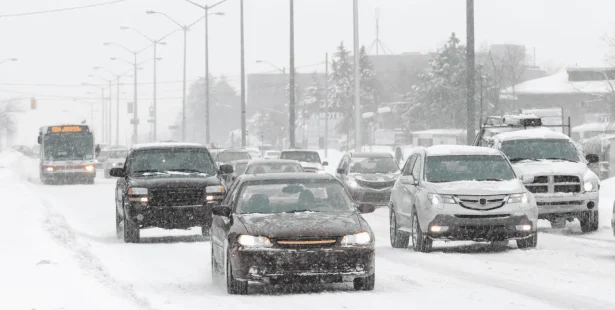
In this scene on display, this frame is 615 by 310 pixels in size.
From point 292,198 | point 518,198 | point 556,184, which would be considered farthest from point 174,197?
point 292,198

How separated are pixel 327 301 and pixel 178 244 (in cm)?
968

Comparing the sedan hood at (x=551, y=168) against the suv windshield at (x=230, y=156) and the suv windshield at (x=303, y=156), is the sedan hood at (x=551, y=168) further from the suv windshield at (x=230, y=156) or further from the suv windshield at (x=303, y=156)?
the suv windshield at (x=230, y=156)

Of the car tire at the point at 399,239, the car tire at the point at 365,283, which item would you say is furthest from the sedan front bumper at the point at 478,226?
the car tire at the point at 365,283

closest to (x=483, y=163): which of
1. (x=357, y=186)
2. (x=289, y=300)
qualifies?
(x=289, y=300)

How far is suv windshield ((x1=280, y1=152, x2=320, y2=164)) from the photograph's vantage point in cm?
4294

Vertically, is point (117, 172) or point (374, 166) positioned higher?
point (117, 172)

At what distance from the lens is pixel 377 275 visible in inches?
612

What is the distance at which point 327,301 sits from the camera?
12578 mm

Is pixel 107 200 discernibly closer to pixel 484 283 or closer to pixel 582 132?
pixel 484 283

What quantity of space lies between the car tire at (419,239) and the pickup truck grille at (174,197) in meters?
4.49

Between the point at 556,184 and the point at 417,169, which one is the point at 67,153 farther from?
the point at 417,169

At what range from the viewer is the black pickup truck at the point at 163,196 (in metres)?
22.2

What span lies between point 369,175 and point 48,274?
2249 centimetres

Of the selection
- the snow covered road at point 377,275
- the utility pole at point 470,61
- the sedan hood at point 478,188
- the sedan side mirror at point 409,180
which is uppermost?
the utility pole at point 470,61
